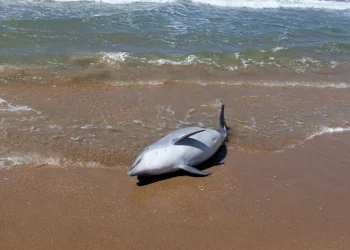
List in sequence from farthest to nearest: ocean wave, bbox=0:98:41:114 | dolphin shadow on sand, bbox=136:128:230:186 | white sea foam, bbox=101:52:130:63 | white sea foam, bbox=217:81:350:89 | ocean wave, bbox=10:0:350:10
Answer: ocean wave, bbox=10:0:350:10 < white sea foam, bbox=101:52:130:63 < white sea foam, bbox=217:81:350:89 < ocean wave, bbox=0:98:41:114 < dolphin shadow on sand, bbox=136:128:230:186

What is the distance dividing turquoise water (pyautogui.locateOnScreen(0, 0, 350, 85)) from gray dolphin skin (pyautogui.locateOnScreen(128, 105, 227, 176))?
13.9 ft

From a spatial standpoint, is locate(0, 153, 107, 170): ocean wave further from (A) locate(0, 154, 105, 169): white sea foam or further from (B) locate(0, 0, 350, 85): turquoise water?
(B) locate(0, 0, 350, 85): turquoise water

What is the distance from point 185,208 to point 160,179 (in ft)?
2.72

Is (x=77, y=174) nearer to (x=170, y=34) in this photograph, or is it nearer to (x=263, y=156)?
(x=263, y=156)

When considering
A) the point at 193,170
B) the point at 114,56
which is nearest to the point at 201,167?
the point at 193,170

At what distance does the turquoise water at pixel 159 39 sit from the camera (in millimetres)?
11523

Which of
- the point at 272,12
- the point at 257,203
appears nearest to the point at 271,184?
the point at 257,203

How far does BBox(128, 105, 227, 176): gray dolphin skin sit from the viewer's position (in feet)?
19.7

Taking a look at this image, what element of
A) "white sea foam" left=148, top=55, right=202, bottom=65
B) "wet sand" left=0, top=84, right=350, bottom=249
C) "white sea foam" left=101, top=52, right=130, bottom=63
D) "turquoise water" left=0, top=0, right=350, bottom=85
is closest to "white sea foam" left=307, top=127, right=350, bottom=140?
"wet sand" left=0, top=84, right=350, bottom=249

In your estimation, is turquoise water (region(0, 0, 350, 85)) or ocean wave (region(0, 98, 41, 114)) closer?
ocean wave (region(0, 98, 41, 114))

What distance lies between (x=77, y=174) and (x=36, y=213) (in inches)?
40.1

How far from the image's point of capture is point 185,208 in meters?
5.50

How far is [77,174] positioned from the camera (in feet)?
20.0

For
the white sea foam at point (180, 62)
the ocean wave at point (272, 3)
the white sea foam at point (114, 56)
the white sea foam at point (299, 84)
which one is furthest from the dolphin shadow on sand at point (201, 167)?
the ocean wave at point (272, 3)
